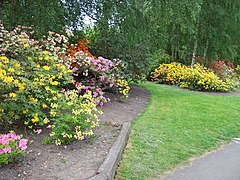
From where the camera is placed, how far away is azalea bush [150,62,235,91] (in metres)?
10.5

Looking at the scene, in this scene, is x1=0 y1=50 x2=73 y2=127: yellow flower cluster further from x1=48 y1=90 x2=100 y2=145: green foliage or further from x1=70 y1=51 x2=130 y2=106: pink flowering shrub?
x1=70 y1=51 x2=130 y2=106: pink flowering shrub

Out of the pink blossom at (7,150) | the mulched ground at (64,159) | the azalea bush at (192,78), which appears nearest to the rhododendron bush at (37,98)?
the mulched ground at (64,159)

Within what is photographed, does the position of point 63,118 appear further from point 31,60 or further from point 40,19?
point 40,19

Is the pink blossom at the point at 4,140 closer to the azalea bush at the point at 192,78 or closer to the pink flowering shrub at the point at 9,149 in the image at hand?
the pink flowering shrub at the point at 9,149

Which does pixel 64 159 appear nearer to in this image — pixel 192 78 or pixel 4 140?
pixel 4 140

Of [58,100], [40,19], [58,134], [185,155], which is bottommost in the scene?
[185,155]

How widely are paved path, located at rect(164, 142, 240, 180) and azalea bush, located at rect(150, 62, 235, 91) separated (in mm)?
6526

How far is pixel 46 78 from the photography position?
164 inches

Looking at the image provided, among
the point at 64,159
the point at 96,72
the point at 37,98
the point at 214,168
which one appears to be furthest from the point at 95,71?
the point at 214,168

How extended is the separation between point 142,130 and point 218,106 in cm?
330

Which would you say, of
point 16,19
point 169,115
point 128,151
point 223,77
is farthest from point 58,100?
point 223,77

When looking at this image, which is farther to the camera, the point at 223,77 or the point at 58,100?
the point at 223,77

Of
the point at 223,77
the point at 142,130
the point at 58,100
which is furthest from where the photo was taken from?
the point at 223,77

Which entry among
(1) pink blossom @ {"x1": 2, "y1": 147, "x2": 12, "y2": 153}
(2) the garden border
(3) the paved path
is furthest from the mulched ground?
(3) the paved path
